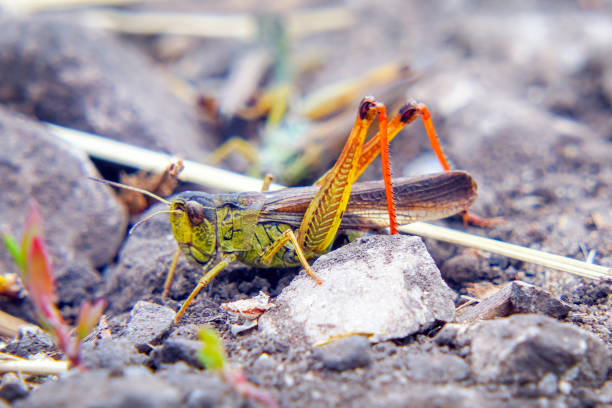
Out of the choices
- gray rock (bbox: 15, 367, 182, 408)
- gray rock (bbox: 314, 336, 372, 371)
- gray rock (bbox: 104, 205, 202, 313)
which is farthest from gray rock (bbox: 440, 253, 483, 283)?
gray rock (bbox: 15, 367, 182, 408)

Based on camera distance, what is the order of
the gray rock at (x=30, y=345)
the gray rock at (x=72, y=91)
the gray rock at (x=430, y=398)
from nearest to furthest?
the gray rock at (x=430, y=398) < the gray rock at (x=30, y=345) < the gray rock at (x=72, y=91)

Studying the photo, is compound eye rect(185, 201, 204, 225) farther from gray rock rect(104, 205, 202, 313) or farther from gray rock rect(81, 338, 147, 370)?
gray rock rect(81, 338, 147, 370)

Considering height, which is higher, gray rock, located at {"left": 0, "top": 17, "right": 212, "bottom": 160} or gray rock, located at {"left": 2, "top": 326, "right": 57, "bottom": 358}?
gray rock, located at {"left": 0, "top": 17, "right": 212, "bottom": 160}

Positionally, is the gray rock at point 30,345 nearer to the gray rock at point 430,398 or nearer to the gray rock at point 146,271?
the gray rock at point 146,271

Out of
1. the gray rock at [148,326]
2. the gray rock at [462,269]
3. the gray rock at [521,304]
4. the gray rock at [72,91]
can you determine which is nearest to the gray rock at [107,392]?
the gray rock at [148,326]

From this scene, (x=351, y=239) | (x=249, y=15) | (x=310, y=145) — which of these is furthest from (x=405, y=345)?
(x=249, y=15)

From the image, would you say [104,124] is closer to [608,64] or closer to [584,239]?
[584,239]
